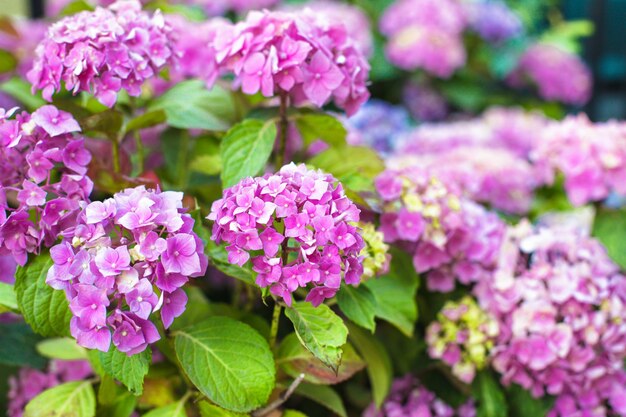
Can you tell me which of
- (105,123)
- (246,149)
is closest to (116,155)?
(105,123)

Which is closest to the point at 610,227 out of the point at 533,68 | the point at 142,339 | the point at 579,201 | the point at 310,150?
the point at 579,201

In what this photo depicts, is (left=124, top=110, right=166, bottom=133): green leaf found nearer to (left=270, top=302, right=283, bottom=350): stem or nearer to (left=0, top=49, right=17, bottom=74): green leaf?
Result: (left=270, top=302, right=283, bottom=350): stem

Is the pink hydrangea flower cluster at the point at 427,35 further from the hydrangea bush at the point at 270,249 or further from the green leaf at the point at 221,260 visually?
the green leaf at the point at 221,260

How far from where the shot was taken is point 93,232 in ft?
2.15

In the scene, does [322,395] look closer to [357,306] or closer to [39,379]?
[357,306]

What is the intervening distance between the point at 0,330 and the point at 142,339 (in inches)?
15.5

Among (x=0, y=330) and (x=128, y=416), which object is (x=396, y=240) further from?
(x=0, y=330)

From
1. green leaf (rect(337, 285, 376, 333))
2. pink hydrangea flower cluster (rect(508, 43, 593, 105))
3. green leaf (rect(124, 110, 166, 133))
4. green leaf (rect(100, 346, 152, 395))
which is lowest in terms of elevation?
pink hydrangea flower cluster (rect(508, 43, 593, 105))

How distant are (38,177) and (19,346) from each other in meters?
0.31

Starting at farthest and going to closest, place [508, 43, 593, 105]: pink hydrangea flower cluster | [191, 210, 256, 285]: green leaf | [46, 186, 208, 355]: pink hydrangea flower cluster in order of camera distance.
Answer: [508, 43, 593, 105]: pink hydrangea flower cluster → [191, 210, 256, 285]: green leaf → [46, 186, 208, 355]: pink hydrangea flower cluster

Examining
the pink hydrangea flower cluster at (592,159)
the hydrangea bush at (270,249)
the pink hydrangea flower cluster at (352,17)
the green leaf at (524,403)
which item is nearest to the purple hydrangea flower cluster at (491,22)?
the pink hydrangea flower cluster at (352,17)

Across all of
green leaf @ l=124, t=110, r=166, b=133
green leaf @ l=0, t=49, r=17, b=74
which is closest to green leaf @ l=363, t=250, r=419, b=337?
green leaf @ l=124, t=110, r=166, b=133

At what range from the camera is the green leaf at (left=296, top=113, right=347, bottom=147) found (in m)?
0.91

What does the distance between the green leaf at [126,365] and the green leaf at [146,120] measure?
0.34 m
